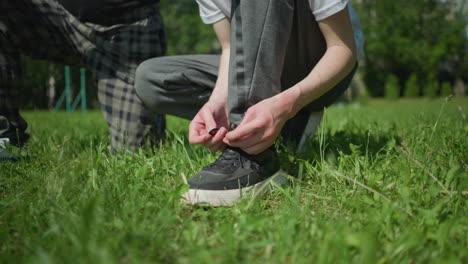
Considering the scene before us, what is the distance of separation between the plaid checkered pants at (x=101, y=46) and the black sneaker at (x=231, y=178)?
917mm

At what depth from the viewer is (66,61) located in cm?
223

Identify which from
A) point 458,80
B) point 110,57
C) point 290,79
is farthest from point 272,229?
point 458,80

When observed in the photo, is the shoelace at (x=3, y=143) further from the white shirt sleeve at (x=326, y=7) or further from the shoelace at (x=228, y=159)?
the white shirt sleeve at (x=326, y=7)

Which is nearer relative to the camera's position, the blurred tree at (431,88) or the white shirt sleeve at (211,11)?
the white shirt sleeve at (211,11)

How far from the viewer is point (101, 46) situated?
6.61ft

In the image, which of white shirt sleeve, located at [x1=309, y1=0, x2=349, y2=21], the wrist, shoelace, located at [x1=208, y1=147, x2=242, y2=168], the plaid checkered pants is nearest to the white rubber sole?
shoelace, located at [x1=208, y1=147, x2=242, y2=168]

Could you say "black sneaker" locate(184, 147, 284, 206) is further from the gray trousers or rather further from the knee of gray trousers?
the knee of gray trousers

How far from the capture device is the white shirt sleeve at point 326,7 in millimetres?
1188

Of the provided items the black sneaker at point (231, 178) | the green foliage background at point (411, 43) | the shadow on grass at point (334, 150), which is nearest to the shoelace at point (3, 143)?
the black sneaker at point (231, 178)

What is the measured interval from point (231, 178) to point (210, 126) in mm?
254

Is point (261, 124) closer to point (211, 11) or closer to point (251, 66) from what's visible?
point (251, 66)

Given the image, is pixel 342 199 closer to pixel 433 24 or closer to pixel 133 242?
pixel 133 242

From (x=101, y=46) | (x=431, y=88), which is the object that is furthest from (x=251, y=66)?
(x=431, y=88)

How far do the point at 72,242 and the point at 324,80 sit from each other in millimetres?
926
